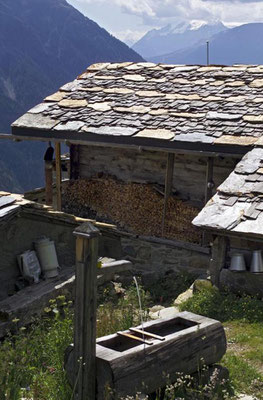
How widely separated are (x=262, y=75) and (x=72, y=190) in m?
4.96

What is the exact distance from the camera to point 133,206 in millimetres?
13016

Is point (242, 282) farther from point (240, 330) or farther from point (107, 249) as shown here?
point (107, 249)

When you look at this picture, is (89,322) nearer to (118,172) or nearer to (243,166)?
(243,166)

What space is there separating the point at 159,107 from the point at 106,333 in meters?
7.62

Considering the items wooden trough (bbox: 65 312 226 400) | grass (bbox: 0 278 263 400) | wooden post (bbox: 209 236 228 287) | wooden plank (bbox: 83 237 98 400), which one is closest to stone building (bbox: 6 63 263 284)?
wooden post (bbox: 209 236 228 287)

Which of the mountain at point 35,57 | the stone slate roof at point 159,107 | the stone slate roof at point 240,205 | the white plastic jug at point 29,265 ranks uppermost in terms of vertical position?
the mountain at point 35,57

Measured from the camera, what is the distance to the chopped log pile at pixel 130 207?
491 inches

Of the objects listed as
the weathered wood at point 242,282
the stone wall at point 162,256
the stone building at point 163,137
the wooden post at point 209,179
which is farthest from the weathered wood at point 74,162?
the weathered wood at point 242,282

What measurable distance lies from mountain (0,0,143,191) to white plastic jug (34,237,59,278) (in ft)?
222

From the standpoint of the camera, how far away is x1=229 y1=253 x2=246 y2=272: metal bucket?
942 centimetres

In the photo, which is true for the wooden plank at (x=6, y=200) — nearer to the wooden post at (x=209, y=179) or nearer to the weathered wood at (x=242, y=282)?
the weathered wood at (x=242, y=282)

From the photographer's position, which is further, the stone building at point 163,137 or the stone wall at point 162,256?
the stone wall at point 162,256

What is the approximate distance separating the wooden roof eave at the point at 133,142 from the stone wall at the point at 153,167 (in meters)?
0.74

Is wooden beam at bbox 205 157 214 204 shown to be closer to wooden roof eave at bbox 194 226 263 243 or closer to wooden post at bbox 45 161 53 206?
wooden roof eave at bbox 194 226 263 243
